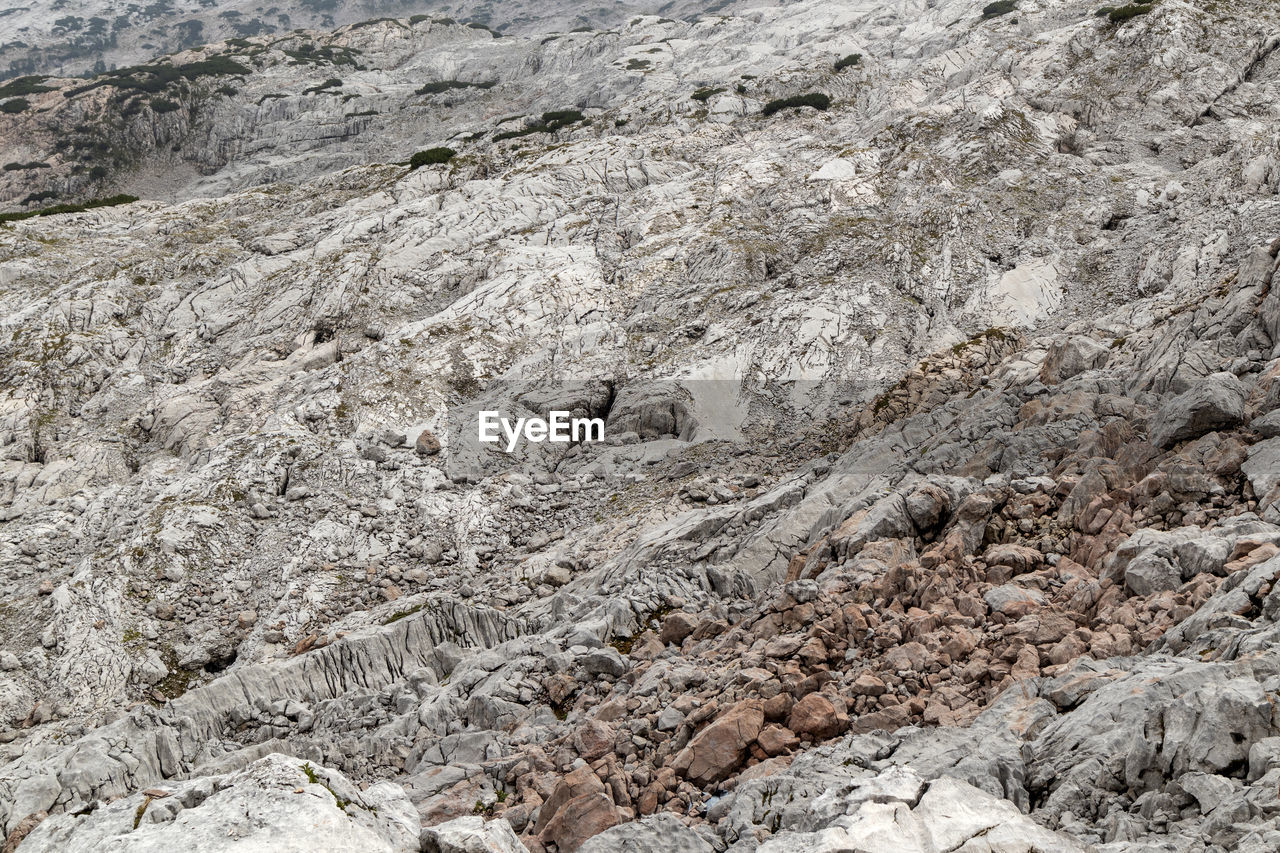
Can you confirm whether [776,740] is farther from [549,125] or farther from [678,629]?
[549,125]

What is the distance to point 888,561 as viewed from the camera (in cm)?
1648

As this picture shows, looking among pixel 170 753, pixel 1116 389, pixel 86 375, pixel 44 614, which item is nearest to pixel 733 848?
pixel 170 753

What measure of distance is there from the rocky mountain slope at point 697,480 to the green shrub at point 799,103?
196 centimetres

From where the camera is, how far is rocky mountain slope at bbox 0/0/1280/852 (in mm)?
10734

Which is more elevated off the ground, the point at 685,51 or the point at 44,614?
the point at 685,51

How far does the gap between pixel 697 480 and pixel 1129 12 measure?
47.3 m

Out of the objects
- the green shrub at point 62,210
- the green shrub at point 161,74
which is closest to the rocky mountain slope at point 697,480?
the green shrub at point 62,210

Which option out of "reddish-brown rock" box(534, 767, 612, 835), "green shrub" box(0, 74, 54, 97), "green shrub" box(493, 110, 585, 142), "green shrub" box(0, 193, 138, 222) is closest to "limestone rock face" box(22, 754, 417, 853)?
"reddish-brown rock" box(534, 767, 612, 835)

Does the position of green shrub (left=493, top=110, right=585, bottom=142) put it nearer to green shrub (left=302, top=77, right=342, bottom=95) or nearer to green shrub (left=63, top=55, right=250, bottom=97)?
green shrub (left=302, top=77, right=342, bottom=95)

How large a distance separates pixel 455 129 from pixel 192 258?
5181cm

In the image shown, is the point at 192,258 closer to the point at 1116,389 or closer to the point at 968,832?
the point at 1116,389

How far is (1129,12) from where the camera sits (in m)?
52.4

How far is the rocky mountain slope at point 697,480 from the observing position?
10.7 metres

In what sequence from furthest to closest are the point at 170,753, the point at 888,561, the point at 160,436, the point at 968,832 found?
the point at 160,436 → the point at 170,753 → the point at 888,561 → the point at 968,832
